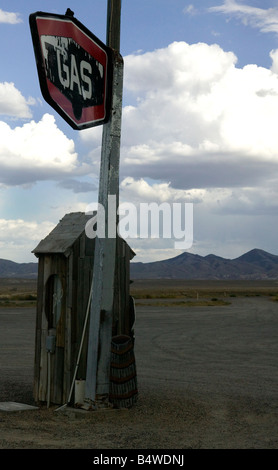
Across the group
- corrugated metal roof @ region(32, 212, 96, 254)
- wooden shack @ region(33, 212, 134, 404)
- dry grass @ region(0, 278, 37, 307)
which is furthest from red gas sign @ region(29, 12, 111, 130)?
dry grass @ region(0, 278, 37, 307)

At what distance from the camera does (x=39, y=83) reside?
734cm

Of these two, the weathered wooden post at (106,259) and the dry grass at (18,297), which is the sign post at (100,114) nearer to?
the weathered wooden post at (106,259)

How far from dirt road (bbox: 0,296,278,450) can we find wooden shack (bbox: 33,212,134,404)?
55cm

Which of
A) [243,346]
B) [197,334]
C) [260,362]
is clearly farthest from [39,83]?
[197,334]

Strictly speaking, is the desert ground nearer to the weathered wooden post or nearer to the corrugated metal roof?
the weathered wooden post

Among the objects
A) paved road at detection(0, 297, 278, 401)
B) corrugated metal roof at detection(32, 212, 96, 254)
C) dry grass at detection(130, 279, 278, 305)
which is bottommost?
paved road at detection(0, 297, 278, 401)

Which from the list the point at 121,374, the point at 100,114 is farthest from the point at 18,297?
the point at 100,114

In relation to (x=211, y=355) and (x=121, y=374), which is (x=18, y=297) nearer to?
(x=211, y=355)

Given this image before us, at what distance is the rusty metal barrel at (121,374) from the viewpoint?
8.49 meters

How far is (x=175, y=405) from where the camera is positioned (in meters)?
9.09

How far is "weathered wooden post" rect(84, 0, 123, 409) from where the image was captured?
27.8 ft

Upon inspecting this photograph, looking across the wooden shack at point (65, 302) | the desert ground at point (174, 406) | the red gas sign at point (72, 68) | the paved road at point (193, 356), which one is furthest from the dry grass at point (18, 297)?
the red gas sign at point (72, 68)

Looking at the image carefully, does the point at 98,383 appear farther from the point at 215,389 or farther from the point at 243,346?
the point at 243,346

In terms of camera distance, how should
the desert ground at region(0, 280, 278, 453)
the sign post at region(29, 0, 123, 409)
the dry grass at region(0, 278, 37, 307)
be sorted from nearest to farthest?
the desert ground at region(0, 280, 278, 453)
the sign post at region(29, 0, 123, 409)
the dry grass at region(0, 278, 37, 307)
